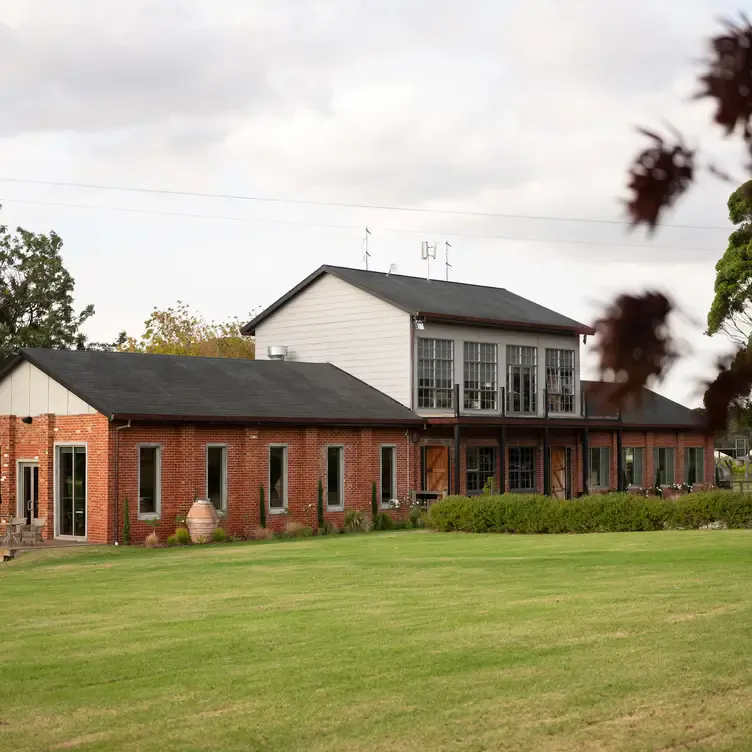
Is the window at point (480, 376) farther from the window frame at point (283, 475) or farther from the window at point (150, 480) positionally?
the window at point (150, 480)

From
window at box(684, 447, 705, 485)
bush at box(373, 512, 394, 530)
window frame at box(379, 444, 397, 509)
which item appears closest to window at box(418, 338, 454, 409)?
window frame at box(379, 444, 397, 509)

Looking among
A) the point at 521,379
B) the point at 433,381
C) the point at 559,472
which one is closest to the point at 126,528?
the point at 433,381

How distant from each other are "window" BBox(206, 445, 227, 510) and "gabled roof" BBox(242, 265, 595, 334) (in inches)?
356

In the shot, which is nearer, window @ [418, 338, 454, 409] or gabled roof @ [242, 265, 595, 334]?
window @ [418, 338, 454, 409]

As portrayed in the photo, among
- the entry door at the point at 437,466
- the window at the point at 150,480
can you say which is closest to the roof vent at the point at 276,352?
the entry door at the point at 437,466

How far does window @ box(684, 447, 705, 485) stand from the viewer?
50125 millimetres

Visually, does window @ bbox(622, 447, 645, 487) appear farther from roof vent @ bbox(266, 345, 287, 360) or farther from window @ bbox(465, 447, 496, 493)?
roof vent @ bbox(266, 345, 287, 360)

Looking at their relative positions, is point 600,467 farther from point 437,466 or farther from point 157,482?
point 157,482

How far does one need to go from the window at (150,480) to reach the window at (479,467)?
12.9m

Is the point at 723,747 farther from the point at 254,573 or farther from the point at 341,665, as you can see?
the point at 254,573

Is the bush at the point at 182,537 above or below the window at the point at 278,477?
below

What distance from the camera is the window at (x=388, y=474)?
37.2 metres

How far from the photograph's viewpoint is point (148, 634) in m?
14.2

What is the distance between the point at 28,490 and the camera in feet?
108
